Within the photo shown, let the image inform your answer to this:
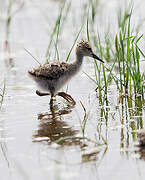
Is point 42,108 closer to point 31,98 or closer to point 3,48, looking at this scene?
point 31,98

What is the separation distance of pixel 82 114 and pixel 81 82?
5.39 feet

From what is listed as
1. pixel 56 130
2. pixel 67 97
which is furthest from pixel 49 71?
pixel 56 130

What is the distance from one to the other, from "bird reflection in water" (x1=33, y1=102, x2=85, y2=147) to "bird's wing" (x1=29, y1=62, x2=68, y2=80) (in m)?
0.51

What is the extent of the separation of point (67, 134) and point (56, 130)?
21 cm

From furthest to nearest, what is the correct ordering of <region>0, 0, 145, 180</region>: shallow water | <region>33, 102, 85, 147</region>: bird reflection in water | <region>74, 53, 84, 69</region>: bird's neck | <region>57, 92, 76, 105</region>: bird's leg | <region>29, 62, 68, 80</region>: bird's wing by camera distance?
<region>74, 53, 84, 69</region>: bird's neck
<region>29, 62, 68, 80</region>: bird's wing
<region>57, 92, 76, 105</region>: bird's leg
<region>33, 102, 85, 147</region>: bird reflection in water
<region>0, 0, 145, 180</region>: shallow water

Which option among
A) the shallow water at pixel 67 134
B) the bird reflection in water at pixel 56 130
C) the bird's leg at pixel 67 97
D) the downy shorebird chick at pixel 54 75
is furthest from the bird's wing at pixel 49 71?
the bird reflection in water at pixel 56 130

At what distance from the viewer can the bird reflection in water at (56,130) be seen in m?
4.96

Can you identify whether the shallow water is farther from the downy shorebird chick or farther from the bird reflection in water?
the downy shorebird chick

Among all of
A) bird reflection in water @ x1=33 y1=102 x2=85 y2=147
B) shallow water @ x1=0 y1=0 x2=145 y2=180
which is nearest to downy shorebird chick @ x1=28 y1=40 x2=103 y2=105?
shallow water @ x1=0 y1=0 x2=145 y2=180

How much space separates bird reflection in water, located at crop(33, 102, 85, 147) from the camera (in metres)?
4.96

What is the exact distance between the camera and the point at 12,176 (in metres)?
4.20

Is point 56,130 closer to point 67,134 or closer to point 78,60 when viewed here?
point 67,134

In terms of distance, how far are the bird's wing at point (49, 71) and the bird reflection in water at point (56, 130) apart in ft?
1.67

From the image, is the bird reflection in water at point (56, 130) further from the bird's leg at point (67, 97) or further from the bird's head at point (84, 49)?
the bird's head at point (84, 49)
